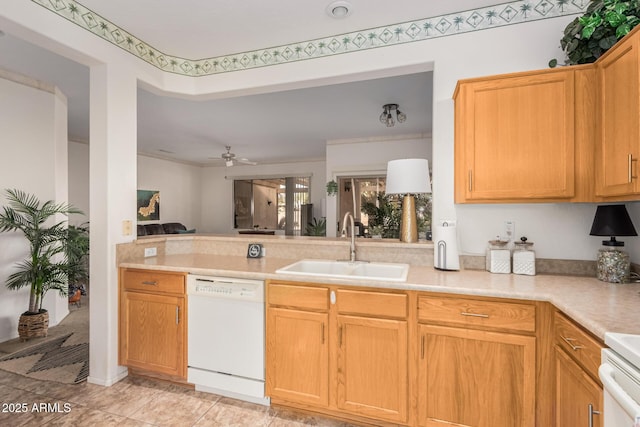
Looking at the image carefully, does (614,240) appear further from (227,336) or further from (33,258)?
(33,258)

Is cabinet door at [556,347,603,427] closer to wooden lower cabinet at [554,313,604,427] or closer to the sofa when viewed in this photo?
wooden lower cabinet at [554,313,604,427]

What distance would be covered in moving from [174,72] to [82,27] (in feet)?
2.47

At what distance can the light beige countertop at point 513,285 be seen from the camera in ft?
4.01

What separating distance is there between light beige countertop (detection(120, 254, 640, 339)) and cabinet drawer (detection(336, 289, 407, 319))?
6 centimetres

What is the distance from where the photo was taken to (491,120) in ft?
6.29

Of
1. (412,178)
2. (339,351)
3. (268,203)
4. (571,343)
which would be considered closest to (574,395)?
(571,343)

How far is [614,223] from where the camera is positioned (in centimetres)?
175

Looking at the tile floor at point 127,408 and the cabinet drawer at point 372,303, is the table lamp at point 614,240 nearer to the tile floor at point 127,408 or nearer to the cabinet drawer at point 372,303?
the cabinet drawer at point 372,303

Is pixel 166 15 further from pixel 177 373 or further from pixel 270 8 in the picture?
pixel 177 373

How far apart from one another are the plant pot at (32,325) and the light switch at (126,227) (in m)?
1.62

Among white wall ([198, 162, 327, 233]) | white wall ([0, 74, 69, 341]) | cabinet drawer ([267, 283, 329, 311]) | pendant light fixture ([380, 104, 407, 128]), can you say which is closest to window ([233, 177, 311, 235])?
white wall ([198, 162, 327, 233])

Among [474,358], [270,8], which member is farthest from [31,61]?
[474,358]

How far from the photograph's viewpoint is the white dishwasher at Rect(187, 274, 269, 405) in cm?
204

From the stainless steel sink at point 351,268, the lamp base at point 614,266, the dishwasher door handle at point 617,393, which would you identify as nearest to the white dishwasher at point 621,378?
the dishwasher door handle at point 617,393
